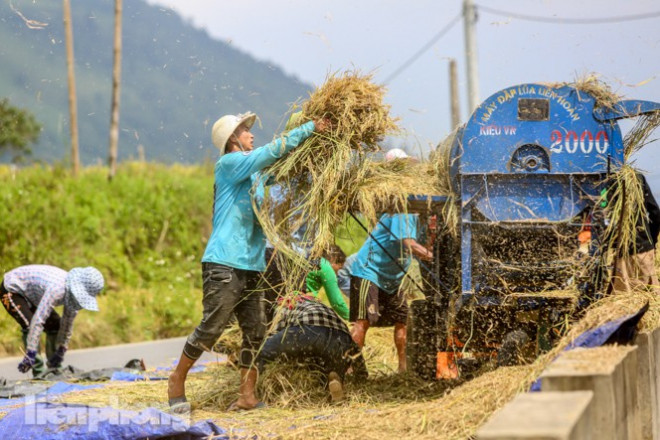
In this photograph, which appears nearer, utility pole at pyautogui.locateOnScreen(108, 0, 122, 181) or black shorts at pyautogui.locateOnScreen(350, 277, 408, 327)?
black shorts at pyautogui.locateOnScreen(350, 277, 408, 327)

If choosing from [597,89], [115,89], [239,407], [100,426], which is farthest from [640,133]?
[115,89]

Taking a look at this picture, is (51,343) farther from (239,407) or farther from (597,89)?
(597,89)

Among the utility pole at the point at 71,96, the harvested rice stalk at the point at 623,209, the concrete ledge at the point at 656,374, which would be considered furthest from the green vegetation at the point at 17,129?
the concrete ledge at the point at 656,374

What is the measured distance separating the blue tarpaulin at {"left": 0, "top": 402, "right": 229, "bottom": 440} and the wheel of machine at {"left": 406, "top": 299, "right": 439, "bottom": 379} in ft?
7.74

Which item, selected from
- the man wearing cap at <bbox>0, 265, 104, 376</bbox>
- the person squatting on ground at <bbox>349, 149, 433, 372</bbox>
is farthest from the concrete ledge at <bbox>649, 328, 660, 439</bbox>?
the man wearing cap at <bbox>0, 265, 104, 376</bbox>

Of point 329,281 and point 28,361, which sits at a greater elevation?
point 329,281

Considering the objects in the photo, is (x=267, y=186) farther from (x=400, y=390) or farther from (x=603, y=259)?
(x=603, y=259)

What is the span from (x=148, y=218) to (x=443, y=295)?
10809 mm

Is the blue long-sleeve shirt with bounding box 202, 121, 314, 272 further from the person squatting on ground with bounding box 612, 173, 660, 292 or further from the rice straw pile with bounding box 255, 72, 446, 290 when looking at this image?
the person squatting on ground with bounding box 612, 173, 660, 292

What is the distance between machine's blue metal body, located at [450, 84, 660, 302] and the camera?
6488 mm

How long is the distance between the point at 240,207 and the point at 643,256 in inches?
122

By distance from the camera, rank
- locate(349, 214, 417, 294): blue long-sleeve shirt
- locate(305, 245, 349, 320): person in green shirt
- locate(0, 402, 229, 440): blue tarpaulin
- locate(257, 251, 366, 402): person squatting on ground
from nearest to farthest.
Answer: locate(0, 402, 229, 440): blue tarpaulin < locate(257, 251, 366, 402): person squatting on ground < locate(305, 245, 349, 320): person in green shirt < locate(349, 214, 417, 294): blue long-sleeve shirt

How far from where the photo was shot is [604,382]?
4.12 meters

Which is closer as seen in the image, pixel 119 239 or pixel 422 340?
pixel 422 340
